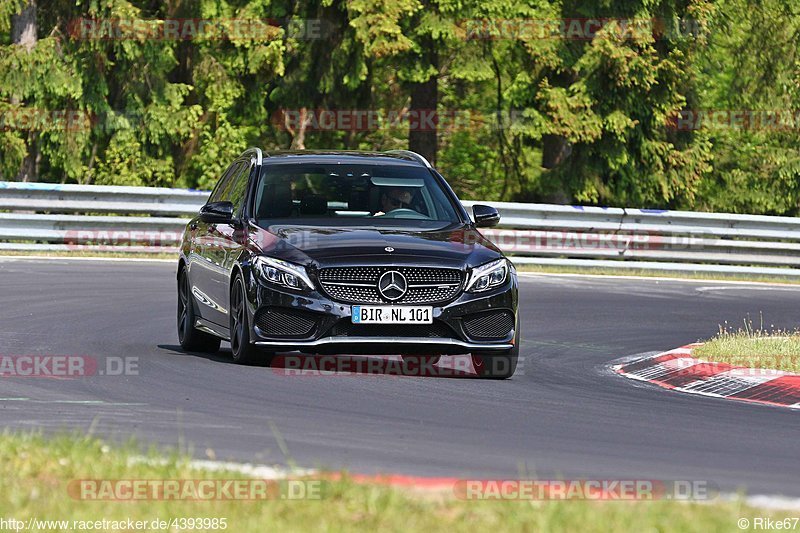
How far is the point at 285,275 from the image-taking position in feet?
38.7

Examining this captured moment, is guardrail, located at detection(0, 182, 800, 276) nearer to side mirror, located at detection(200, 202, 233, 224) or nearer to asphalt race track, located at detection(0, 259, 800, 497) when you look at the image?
asphalt race track, located at detection(0, 259, 800, 497)

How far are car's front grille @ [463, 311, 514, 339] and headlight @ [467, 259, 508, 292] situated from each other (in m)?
0.20

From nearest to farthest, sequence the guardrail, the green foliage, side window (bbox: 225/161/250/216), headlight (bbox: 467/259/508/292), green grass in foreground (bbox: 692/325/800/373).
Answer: headlight (bbox: 467/259/508/292) → green grass in foreground (bbox: 692/325/800/373) → side window (bbox: 225/161/250/216) → the guardrail → the green foliage

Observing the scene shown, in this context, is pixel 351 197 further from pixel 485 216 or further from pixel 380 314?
pixel 380 314

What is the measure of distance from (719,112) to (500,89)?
804 cm

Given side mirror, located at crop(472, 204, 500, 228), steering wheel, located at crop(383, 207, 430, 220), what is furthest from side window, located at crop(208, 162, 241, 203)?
side mirror, located at crop(472, 204, 500, 228)

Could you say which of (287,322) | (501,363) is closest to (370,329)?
(287,322)

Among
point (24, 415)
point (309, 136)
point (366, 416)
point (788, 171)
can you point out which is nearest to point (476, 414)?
point (366, 416)

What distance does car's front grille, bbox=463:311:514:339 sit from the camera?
471 inches

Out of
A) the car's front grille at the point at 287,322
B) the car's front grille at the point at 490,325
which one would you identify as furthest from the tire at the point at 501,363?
the car's front grille at the point at 287,322

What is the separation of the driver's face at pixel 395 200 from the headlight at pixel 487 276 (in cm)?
137

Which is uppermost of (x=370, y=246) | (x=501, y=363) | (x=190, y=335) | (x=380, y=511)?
(x=370, y=246)

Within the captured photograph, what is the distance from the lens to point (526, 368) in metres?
13.3

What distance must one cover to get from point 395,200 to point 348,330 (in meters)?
1.84
